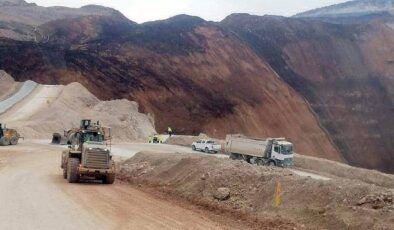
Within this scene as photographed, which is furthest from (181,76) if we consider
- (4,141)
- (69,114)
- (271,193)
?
(271,193)

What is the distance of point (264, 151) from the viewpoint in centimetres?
4553

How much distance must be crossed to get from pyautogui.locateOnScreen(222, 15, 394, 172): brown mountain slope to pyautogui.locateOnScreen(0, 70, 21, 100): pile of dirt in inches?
1972

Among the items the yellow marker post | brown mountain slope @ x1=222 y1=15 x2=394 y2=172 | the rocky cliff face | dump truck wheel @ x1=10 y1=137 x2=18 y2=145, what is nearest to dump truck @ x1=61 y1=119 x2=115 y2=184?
the yellow marker post

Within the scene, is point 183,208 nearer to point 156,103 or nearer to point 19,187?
point 19,187

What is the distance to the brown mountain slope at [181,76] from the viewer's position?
264 ft

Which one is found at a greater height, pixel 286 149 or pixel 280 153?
pixel 286 149

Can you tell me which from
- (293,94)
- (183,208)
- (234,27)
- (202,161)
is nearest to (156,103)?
(293,94)

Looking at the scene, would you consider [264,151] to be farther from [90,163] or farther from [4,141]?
[4,141]

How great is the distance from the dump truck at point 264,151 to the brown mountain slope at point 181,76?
31991 mm

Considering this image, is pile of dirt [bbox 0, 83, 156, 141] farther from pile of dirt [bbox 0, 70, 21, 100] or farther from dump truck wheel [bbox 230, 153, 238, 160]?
dump truck wheel [bbox 230, 153, 238, 160]

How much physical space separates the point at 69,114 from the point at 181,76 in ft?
91.7

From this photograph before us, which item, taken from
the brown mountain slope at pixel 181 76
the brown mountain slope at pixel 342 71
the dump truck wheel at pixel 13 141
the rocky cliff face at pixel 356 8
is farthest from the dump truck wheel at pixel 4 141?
the rocky cliff face at pixel 356 8

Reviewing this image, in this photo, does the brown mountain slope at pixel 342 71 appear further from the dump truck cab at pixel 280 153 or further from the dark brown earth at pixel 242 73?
the dump truck cab at pixel 280 153

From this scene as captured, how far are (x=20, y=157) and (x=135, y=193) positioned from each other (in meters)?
20.8
